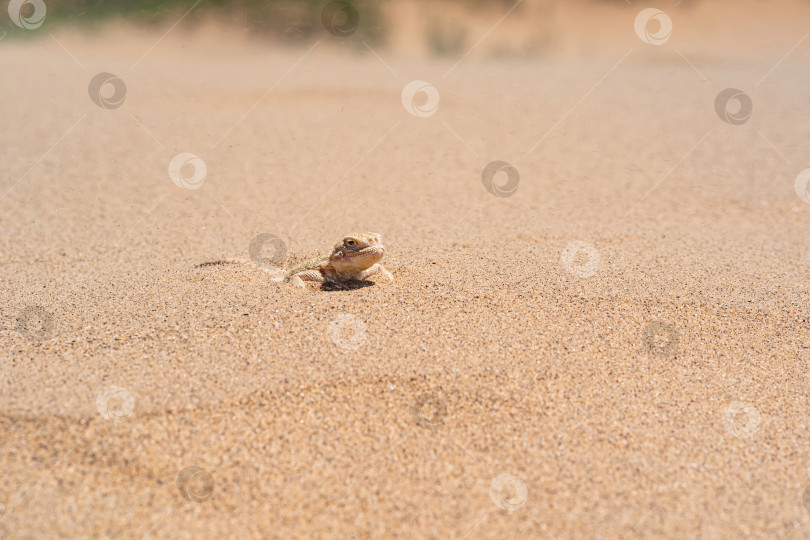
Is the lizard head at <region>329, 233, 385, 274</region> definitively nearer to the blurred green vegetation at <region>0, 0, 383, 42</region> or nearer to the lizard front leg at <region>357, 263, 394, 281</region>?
the lizard front leg at <region>357, 263, 394, 281</region>

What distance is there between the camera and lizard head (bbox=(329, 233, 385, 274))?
4.05 metres

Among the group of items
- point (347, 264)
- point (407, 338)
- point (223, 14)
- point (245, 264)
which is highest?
point (223, 14)

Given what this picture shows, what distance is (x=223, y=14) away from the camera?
41.6ft

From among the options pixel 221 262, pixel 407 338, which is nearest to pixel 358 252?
pixel 407 338

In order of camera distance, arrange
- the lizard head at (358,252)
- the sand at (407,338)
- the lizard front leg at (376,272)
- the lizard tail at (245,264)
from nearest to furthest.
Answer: the sand at (407,338)
the lizard head at (358,252)
the lizard front leg at (376,272)
the lizard tail at (245,264)

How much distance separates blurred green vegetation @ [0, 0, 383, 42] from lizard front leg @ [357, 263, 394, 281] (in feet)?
30.3

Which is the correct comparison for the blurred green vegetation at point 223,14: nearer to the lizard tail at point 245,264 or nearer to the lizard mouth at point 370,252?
the lizard tail at point 245,264

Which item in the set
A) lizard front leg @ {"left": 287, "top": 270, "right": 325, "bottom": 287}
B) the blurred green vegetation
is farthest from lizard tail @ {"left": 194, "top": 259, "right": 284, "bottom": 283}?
the blurred green vegetation

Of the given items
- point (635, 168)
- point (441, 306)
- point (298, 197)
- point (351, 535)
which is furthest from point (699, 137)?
point (351, 535)

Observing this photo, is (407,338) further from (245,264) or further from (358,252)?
(245,264)

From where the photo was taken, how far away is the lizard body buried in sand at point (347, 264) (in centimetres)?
406

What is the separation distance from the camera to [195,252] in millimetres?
4926

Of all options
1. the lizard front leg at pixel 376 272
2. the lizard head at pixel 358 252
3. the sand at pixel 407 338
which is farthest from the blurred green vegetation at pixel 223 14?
the lizard head at pixel 358 252

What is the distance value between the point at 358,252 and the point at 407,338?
808mm
